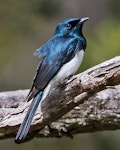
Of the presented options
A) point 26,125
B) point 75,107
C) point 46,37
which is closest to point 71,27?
point 75,107

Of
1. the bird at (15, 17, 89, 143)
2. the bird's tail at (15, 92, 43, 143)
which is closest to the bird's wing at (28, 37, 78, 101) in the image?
the bird at (15, 17, 89, 143)

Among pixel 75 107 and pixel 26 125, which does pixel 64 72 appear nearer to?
pixel 75 107

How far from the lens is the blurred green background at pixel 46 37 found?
9828 millimetres

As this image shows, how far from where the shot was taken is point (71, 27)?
285 inches

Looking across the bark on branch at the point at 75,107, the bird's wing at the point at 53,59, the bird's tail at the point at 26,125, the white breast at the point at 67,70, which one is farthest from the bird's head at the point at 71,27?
the bird's tail at the point at 26,125

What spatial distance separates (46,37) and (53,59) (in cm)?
539

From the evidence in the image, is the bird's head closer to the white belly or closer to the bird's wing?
the bird's wing

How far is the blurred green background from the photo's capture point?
983cm

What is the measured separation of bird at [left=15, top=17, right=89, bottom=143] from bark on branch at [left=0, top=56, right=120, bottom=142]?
0.12 meters

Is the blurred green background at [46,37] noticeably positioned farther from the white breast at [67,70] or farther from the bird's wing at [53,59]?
the white breast at [67,70]

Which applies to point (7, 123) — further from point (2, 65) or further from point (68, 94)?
point (2, 65)

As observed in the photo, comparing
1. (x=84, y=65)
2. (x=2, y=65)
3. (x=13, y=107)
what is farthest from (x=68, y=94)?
(x=2, y=65)

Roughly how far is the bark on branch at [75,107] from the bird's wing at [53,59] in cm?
14

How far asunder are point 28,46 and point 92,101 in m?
5.30
